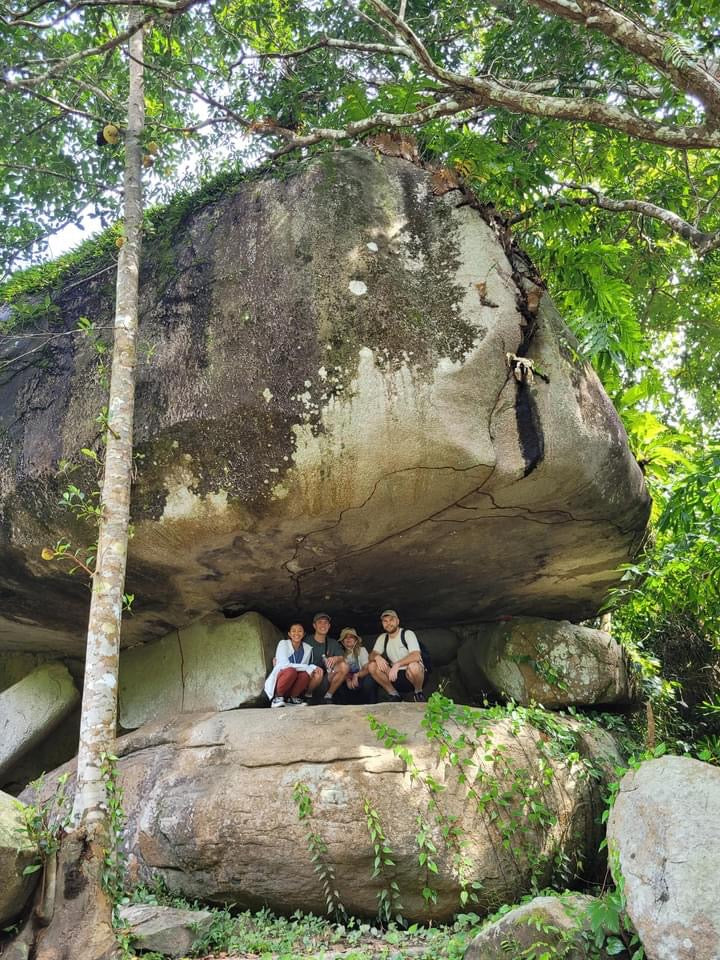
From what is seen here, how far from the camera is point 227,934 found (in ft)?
17.0

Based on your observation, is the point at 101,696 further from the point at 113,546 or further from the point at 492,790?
the point at 492,790

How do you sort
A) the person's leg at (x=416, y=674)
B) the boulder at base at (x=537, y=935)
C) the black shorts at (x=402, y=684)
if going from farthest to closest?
1. the black shorts at (x=402, y=684)
2. the person's leg at (x=416, y=674)
3. the boulder at base at (x=537, y=935)

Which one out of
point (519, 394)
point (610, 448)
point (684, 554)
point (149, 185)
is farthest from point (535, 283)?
point (149, 185)

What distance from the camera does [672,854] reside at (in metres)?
4.04

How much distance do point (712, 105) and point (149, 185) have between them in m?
5.89

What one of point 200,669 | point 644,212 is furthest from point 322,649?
point 644,212

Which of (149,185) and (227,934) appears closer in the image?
(227,934)

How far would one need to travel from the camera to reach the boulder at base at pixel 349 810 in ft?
18.4

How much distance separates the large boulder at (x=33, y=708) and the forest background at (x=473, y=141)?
13.3 feet

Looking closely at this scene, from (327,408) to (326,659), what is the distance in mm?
2827

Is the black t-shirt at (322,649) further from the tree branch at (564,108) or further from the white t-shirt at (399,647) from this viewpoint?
the tree branch at (564,108)

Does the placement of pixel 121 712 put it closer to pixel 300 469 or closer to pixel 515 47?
pixel 300 469

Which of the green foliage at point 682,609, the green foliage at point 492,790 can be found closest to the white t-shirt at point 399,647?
the green foliage at point 492,790

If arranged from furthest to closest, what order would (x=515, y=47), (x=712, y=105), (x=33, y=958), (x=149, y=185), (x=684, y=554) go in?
(x=149, y=185) → (x=515, y=47) → (x=684, y=554) → (x=712, y=105) → (x=33, y=958)
